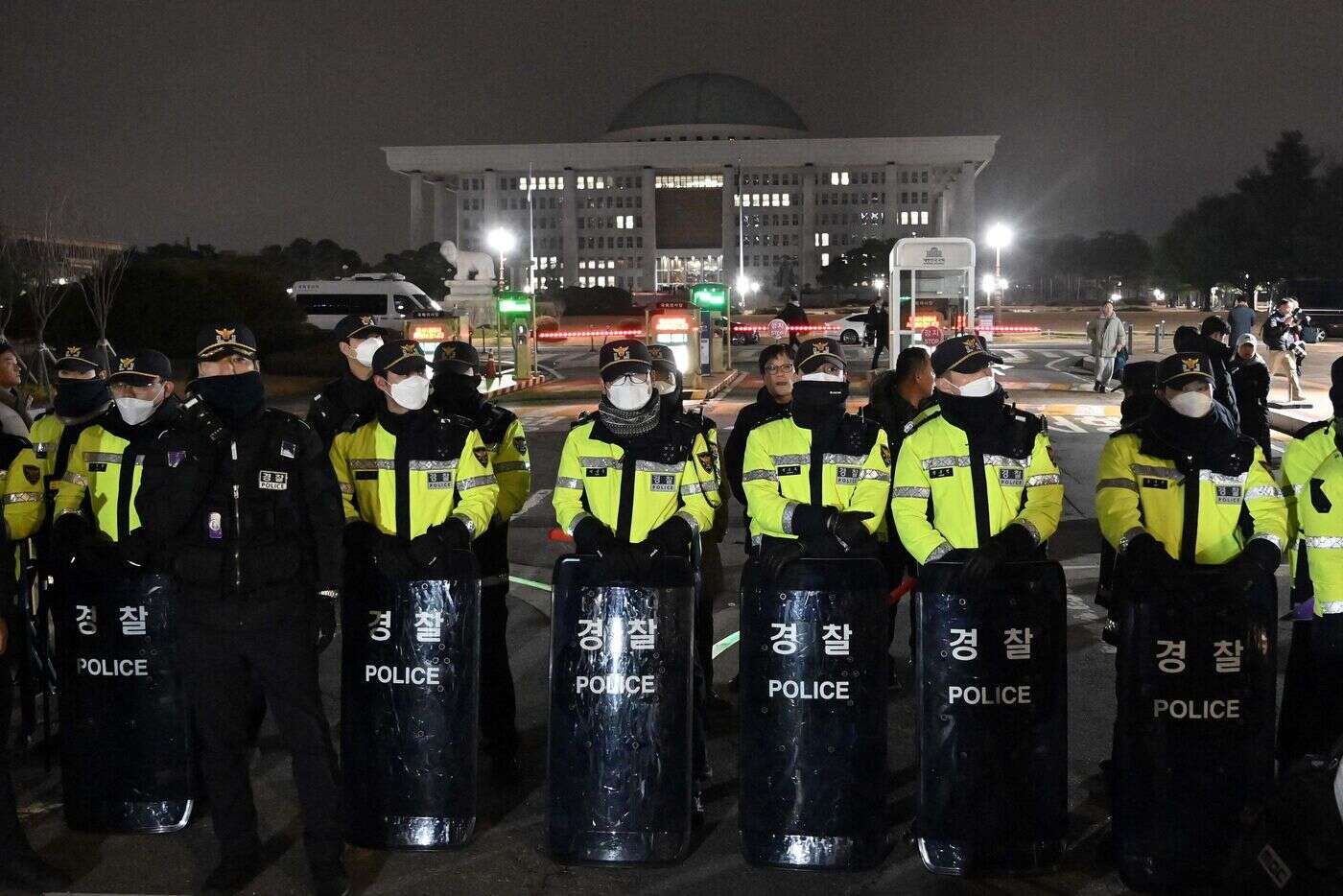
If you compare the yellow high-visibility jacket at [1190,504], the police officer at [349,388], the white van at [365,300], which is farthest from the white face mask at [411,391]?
the white van at [365,300]

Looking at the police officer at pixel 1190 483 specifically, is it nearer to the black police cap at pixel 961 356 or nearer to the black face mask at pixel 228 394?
the black police cap at pixel 961 356

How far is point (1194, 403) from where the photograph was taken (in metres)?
5.40

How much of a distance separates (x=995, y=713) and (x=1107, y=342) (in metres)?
23.4

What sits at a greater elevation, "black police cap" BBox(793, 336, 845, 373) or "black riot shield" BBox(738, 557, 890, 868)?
"black police cap" BBox(793, 336, 845, 373)

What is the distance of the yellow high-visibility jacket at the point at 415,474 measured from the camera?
222 inches

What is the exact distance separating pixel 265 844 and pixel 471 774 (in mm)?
928

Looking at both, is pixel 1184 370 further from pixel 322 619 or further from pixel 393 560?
pixel 322 619

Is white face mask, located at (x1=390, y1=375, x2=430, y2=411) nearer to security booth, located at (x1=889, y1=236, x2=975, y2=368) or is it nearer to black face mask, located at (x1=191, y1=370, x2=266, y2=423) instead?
black face mask, located at (x1=191, y1=370, x2=266, y2=423)

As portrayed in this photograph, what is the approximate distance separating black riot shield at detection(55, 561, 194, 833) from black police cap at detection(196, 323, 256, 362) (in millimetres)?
969

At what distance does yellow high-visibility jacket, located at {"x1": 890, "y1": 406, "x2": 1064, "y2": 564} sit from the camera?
5316 millimetres

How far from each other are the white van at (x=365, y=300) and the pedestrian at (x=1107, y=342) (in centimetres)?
3044

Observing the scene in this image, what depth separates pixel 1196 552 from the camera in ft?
17.6

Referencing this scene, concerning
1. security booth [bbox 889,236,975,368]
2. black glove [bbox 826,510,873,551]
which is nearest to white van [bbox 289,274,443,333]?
security booth [bbox 889,236,975,368]

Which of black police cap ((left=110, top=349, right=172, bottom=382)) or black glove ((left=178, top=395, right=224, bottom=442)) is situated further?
black police cap ((left=110, top=349, right=172, bottom=382))
